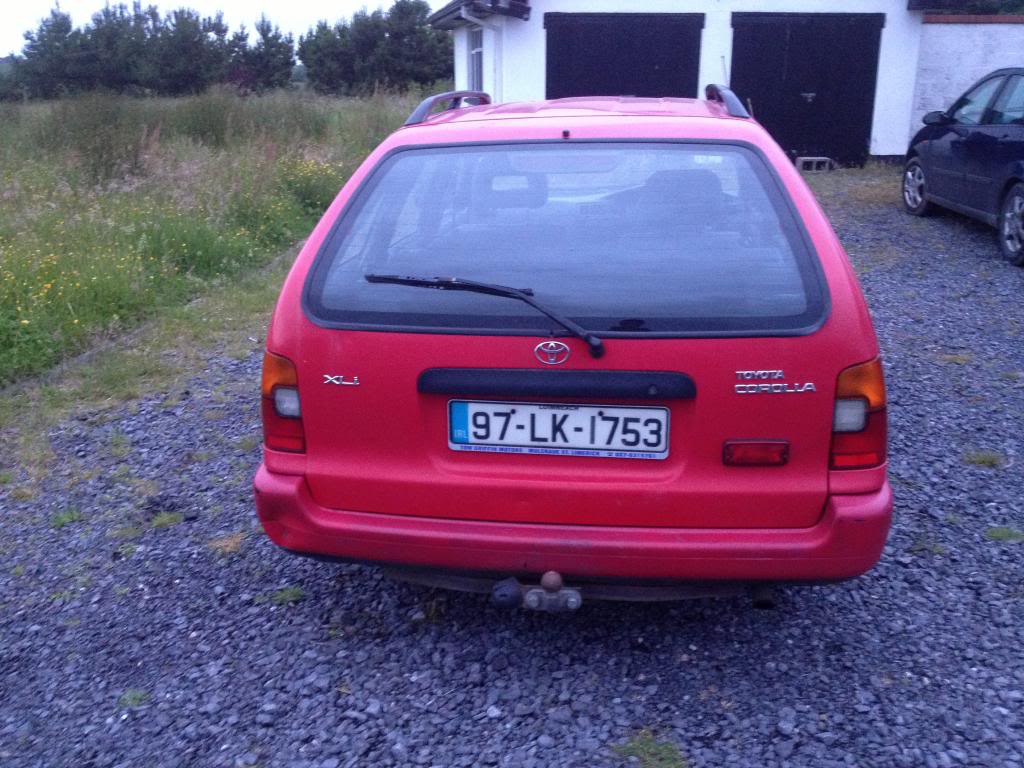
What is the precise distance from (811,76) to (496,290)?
15.4 m

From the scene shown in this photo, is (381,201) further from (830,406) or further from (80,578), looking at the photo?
(80,578)

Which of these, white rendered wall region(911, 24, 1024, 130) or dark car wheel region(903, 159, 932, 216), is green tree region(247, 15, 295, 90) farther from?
dark car wheel region(903, 159, 932, 216)

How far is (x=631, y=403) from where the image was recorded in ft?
8.97

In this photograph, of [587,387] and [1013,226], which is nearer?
[587,387]

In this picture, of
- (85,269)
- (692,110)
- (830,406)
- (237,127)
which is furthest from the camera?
(237,127)

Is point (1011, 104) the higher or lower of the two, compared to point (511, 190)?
lower

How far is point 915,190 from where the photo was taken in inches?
449

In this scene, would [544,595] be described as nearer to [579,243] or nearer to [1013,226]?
[579,243]

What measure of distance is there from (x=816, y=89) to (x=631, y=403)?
15.4 m

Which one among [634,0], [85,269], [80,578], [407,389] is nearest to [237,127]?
[634,0]

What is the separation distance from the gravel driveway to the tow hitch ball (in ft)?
1.18

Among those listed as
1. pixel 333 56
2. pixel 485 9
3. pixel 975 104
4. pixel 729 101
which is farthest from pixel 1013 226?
pixel 333 56

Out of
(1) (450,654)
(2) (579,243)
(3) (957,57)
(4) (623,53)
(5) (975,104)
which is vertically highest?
(4) (623,53)

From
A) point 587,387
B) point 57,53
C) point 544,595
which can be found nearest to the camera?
point 587,387
